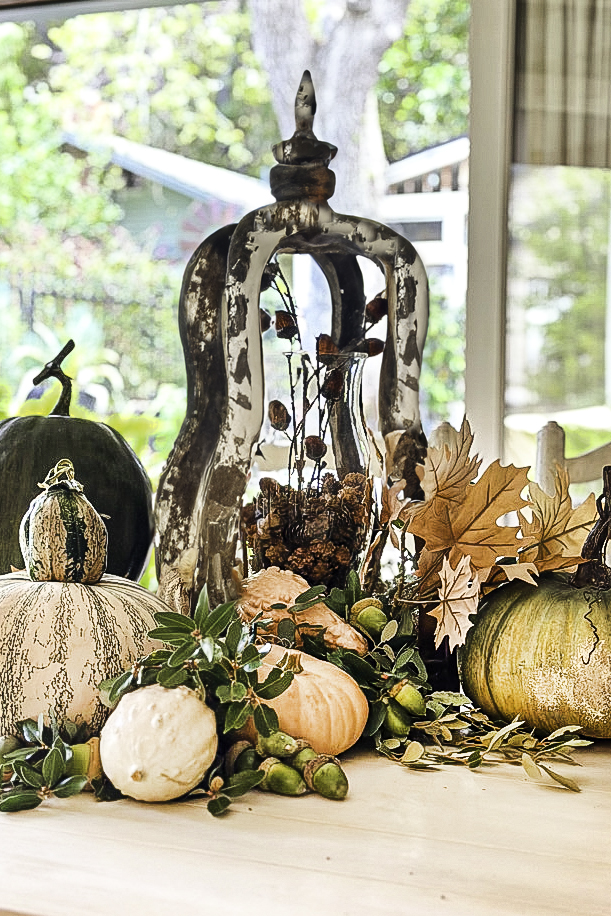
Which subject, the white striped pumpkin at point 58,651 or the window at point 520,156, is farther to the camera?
the window at point 520,156

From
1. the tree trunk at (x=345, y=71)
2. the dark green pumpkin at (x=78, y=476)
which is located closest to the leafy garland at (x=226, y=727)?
the dark green pumpkin at (x=78, y=476)

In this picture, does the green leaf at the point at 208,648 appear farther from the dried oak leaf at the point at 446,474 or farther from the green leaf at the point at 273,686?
the dried oak leaf at the point at 446,474

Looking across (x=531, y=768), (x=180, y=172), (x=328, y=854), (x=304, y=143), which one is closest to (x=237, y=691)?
(x=328, y=854)

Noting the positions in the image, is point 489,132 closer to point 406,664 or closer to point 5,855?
point 406,664

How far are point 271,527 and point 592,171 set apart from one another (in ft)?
4.68

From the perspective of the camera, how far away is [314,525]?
75 cm

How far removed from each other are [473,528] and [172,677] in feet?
0.94

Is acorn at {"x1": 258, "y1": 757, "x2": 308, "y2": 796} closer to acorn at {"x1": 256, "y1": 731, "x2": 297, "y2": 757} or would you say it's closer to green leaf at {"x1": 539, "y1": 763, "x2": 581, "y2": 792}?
acorn at {"x1": 256, "y1": 731, "x2": 297, "y2": 757}

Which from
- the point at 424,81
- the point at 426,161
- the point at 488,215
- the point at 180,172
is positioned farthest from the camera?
the point at 180,172

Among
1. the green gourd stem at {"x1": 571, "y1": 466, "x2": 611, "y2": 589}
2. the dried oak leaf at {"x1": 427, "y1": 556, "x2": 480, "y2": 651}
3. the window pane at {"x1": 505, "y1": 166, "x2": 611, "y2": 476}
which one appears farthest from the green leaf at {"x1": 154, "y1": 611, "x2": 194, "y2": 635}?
the window pane at {"x1": 505, "y1": 166, "x2": 611, "y2": 476}

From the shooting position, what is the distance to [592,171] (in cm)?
186

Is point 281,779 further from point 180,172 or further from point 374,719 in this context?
point 180,172

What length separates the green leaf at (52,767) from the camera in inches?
21.7

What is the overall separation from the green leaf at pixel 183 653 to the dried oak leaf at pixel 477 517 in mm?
224
